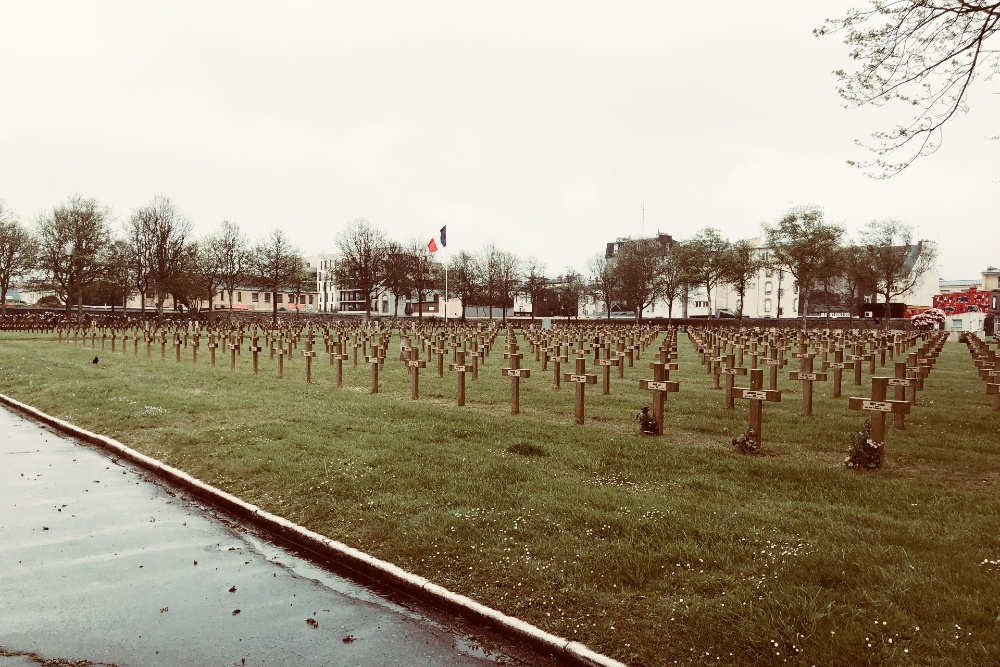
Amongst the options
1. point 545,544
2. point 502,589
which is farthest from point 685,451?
point 502,589

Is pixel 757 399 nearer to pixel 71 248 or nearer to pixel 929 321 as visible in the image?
pixel 929 321

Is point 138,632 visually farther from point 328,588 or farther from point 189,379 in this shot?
point 189,379

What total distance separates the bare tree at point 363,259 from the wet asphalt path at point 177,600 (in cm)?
6419

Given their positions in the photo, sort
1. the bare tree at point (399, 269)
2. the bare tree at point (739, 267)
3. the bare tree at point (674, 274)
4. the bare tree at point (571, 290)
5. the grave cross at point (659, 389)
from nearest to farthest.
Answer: the grave cross at point (659, 389), the bare tree at point (739, 267), the bare tree at point (674, 274), the bare tree at point (399, 269), the bare tree at point (571, 290)

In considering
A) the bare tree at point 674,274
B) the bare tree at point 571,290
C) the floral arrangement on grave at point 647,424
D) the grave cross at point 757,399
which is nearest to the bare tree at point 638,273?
the bare tree at point 674,274

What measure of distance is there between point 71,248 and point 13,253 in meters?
7.95

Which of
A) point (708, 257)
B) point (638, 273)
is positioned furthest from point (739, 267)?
point (638, 273)

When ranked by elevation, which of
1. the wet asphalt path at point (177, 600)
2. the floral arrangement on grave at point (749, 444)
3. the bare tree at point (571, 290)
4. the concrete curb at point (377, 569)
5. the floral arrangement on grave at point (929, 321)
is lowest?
the wet asphalt path at point (177, 600)

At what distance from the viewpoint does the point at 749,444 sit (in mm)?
8914

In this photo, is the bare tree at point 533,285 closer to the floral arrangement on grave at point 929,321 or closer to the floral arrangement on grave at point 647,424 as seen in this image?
the floral arrangement on grave at point 929,321

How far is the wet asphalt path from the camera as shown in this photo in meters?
4.15

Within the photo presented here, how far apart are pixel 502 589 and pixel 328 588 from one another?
1.42 metres

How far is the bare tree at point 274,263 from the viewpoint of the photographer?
77.1 metres

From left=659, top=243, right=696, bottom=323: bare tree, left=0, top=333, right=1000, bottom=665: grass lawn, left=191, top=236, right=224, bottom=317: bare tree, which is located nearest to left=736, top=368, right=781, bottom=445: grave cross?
left=0, top=333, right=1000, bottom=665: grass lawn
